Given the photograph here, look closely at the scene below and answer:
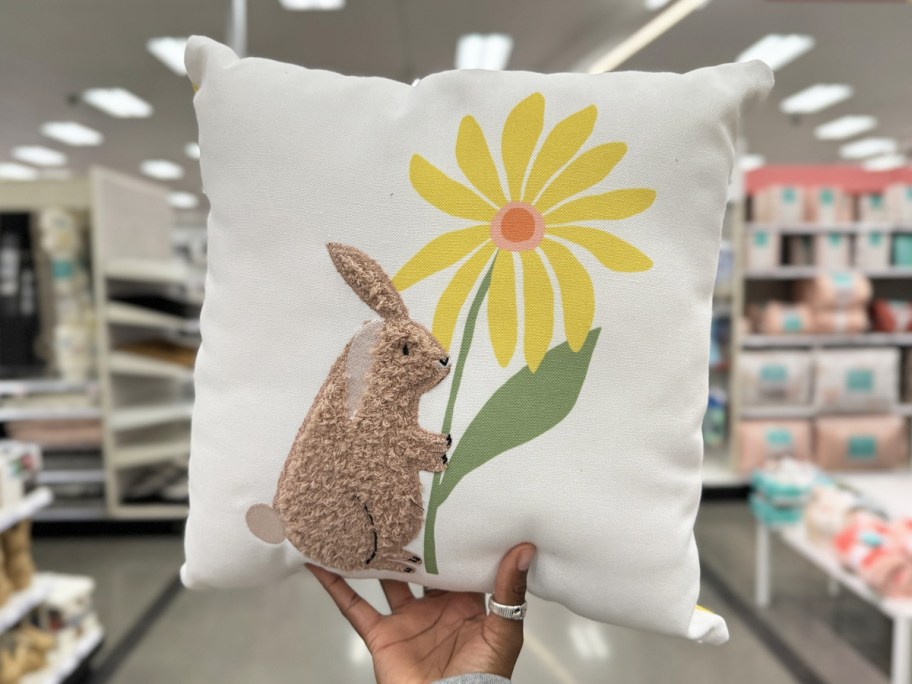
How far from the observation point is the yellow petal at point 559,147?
612 mm

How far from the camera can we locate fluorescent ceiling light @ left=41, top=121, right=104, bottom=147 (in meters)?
5.92

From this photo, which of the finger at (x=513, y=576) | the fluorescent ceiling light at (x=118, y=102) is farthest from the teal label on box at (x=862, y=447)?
the fluorescent ceiling light at (x=118, y=102)

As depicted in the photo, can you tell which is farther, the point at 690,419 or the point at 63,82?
the point at 63,82

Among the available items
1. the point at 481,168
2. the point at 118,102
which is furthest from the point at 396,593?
the point at 118,102

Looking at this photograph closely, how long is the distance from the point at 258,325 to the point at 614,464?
0.39 meters

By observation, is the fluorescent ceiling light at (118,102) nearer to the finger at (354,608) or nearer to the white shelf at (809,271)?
the white shelf at (809,271)

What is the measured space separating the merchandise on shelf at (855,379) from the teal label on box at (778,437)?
278mm

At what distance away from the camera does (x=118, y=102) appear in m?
5.46

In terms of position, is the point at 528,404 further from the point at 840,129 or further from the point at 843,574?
the point at 840,129

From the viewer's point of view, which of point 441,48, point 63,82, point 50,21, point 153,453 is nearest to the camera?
point 50,21

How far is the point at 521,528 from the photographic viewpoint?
631mm

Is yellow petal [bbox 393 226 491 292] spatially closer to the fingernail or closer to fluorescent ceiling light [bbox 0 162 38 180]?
the fingernail

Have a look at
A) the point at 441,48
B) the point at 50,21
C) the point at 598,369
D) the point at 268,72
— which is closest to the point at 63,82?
the point at 441,48

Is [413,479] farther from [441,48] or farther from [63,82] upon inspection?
[63,82]
